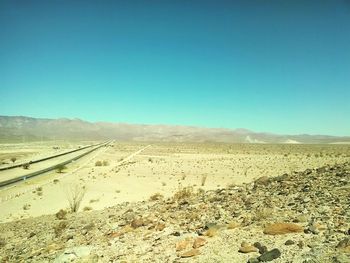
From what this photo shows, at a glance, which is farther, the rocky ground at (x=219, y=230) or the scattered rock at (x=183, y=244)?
the scattered rock at (x=183, y=244)

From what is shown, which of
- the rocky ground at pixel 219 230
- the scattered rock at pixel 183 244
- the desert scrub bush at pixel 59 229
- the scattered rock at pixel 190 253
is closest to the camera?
the rocky ground at pixel 219 230

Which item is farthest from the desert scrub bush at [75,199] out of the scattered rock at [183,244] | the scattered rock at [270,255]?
the scattered rock at [270,255]

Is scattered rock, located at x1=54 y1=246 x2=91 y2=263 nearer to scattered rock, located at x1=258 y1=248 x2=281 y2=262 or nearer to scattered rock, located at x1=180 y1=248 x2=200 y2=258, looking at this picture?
scattered rock, located at x1=180 y1=248 x2=200 y2=258

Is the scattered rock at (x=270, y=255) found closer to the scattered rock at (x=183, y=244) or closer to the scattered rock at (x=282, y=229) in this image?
the scattered rock at (x=282, y=229)

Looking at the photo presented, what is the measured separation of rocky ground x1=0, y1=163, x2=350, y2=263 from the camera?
9.23 m

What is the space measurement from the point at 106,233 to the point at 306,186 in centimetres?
759

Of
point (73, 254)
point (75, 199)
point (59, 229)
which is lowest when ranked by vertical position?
point (75, 199)

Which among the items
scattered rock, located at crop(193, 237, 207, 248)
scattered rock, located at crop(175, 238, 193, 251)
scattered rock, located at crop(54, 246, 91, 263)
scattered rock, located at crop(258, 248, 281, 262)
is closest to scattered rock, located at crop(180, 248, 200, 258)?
scattered rock, located at crop(193, 237, 207, 248)

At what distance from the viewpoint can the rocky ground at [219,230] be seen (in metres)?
9.23

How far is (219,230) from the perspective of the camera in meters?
11.3

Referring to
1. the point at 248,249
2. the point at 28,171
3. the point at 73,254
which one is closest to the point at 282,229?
the point at 248,249

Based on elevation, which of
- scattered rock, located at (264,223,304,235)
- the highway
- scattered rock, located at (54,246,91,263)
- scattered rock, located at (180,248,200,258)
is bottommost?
the highway

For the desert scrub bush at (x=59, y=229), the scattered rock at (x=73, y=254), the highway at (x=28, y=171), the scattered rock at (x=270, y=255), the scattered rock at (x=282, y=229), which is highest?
the scattered rock at (x=282, y=229)

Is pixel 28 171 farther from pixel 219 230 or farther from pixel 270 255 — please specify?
pixel 270 255
